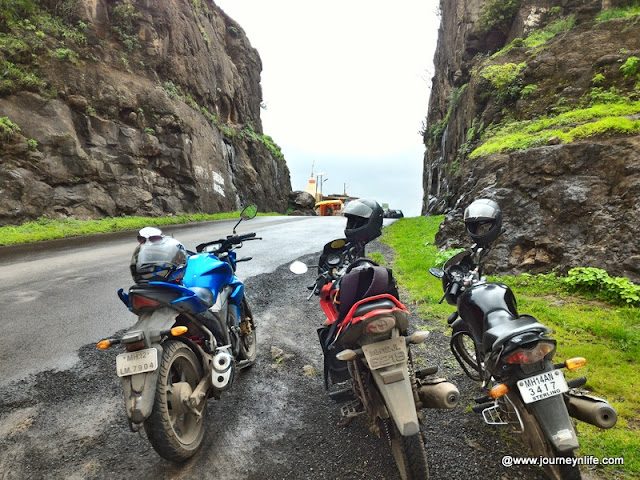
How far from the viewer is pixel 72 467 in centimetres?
228

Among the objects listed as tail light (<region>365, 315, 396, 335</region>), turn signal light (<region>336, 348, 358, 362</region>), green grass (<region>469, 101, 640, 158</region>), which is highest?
green grass (<region>469, 101, 640, 158</region>)

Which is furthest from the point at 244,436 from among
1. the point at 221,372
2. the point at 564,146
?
the point at 564,146

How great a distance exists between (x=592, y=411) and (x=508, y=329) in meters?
0.54

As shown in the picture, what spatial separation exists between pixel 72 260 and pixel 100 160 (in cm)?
902

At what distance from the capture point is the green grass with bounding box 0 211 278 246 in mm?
9703

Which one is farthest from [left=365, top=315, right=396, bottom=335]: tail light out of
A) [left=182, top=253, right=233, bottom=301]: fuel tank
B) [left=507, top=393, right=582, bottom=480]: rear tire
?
[left=182, top=253, right=233, bottom=301]: fuel tank

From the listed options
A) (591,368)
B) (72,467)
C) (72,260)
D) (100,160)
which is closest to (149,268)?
(72,467)

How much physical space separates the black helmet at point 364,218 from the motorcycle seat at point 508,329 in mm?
1312

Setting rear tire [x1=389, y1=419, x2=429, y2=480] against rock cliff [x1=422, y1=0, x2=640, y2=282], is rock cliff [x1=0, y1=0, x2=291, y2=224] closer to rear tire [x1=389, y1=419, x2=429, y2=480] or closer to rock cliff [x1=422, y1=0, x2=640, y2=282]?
rock cliff [x1=422, y1=0, x2=640, y2=282]

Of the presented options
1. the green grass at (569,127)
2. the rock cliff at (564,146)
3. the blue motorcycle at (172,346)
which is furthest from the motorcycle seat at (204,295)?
the green grass at (569,127)

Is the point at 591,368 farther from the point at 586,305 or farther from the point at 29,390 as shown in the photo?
the point at 29,390

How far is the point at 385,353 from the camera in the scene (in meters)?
1.93

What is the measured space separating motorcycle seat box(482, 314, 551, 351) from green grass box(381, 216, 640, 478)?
1.07 metres

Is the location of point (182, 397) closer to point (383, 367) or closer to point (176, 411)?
point (176, 411)
